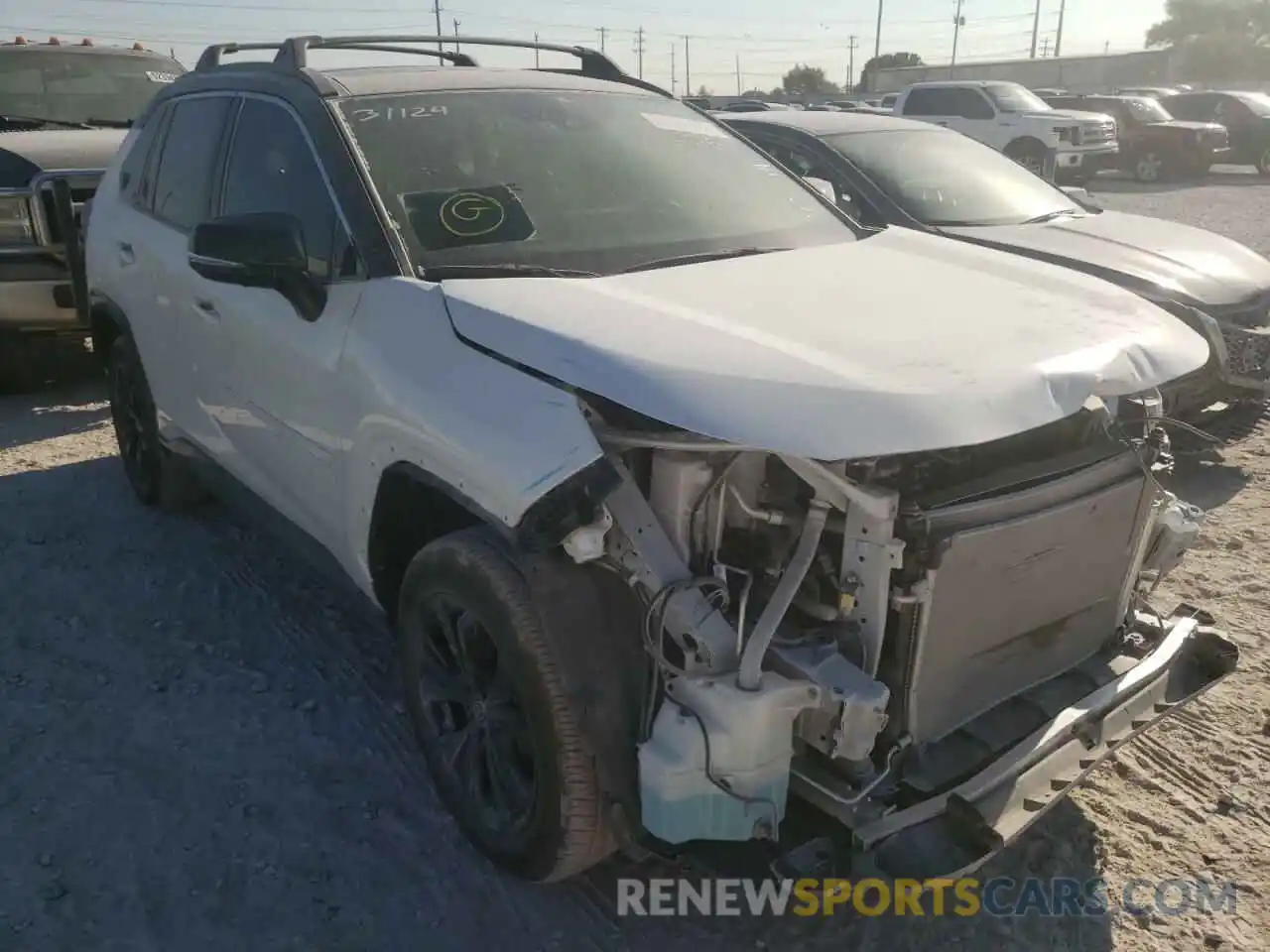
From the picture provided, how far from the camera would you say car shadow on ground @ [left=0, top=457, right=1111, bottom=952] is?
259 cm

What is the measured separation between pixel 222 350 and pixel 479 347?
1509 millimetres

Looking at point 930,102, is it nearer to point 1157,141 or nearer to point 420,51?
point 1157,141

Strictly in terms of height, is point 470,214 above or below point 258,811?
above

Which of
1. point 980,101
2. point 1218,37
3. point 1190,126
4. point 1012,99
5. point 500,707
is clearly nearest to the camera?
point 500,707

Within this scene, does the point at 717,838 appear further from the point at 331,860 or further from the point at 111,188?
the point at 111,188

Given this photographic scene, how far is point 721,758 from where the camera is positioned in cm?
217

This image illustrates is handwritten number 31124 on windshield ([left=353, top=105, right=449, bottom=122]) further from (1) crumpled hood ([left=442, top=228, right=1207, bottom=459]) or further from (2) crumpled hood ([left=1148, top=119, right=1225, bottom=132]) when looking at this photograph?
(2) crumpled hood ([left=1148, top=119, right=1225, bottom=132])

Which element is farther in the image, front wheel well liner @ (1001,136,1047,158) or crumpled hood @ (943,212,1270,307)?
front wheel well liner @ (1001,136,1047,158)

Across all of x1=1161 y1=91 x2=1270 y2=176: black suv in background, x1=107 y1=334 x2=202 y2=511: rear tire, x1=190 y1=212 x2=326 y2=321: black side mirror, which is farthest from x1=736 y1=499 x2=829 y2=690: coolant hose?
x1=1161 y1=91 x2=1270 y2=176: black suv in background

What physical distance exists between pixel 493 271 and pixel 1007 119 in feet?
55.8

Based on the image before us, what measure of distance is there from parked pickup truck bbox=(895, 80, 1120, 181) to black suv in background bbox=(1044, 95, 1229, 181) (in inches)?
143

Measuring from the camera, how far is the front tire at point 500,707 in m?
2.35

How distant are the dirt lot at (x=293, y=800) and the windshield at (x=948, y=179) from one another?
276cm

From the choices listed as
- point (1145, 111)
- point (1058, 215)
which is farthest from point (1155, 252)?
point (1145, 111)
